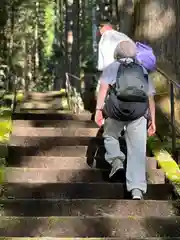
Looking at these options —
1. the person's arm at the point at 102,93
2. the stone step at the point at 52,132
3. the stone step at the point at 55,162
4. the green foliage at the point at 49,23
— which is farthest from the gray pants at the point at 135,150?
the green foliage at the point at 49,23

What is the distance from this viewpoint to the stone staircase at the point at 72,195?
16.5ft

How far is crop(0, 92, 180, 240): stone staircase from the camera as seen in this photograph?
5.02 m

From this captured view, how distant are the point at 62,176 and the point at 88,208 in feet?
3.18

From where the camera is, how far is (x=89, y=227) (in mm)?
5039

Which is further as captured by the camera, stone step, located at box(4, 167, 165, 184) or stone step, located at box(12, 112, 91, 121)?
stone step, located at box(12, 112, 91, 121)

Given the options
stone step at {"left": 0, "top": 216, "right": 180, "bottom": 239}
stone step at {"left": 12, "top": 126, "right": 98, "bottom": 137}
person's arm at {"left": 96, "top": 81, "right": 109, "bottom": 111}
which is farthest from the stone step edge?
person's arm at {"left": 96, "top": 81, "right": 109, "bottom": 111}

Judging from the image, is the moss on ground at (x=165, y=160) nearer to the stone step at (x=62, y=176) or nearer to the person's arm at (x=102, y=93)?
the stone step at (x=62, y=176)

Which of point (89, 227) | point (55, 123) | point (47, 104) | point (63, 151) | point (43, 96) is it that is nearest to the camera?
point (89, 227)

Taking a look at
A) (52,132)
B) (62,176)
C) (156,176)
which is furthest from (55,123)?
(156,176)

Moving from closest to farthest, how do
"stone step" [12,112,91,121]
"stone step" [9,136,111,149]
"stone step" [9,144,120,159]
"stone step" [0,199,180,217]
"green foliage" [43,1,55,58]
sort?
"stone step" [0,199,180,217], "stone step" [9,144,120,159], "stone step" [9,136,111,149], "stone step" [12,112,91,121], "green foliage" [43,1,55,58]

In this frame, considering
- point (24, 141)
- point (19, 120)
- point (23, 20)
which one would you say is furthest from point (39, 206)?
point (23, 20)

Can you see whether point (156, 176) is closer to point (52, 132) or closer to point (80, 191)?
point (80, 191)

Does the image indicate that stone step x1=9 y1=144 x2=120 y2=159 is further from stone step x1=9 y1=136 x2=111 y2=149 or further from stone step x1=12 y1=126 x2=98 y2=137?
stone step x1=12 y1=126 x2=98 y2=137

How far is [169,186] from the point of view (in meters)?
6.15
